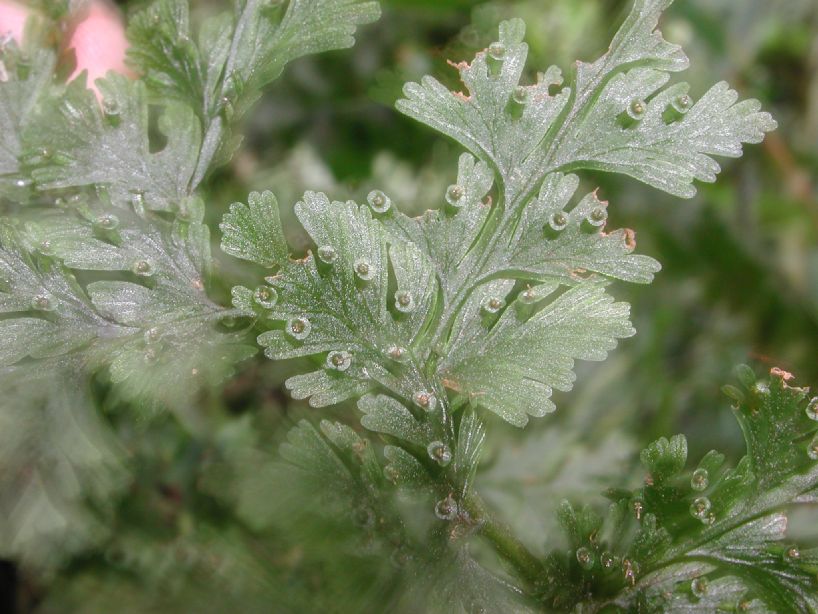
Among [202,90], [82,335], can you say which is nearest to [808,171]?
[202,90]

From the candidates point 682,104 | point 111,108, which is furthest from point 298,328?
point 682,104

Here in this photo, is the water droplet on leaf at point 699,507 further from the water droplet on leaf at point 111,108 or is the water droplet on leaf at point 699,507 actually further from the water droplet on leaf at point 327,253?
the water droplet on leaf at point 111,108

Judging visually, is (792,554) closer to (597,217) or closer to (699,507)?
(699,507)

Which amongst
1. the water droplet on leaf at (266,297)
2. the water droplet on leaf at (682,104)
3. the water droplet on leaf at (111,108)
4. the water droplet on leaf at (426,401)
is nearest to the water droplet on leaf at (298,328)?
the water droplet on leaf at (266,297)

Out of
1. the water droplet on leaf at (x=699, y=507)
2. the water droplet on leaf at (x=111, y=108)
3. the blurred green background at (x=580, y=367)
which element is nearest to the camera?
the water droplet on leaf at (x=699, y=507)

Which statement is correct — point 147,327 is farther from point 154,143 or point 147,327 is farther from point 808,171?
point 808,171
